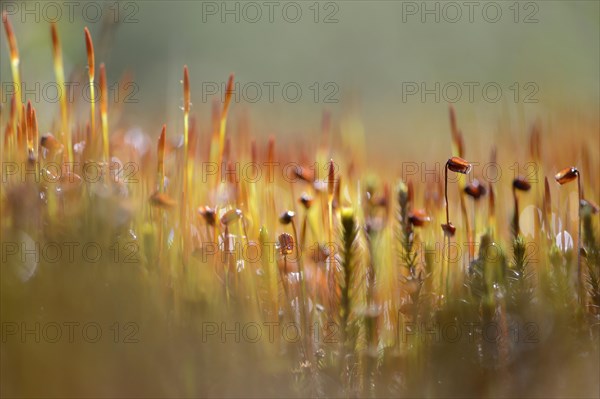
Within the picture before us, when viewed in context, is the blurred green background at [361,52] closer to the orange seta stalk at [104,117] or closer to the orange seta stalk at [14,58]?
the orange seta stalk at [14,58]

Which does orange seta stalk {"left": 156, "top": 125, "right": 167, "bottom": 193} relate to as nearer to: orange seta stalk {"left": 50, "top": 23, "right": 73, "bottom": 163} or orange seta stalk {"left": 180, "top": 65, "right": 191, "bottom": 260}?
orange seta stalk {"left": 180, "top": 65, "right": 191, "bottom": 260}

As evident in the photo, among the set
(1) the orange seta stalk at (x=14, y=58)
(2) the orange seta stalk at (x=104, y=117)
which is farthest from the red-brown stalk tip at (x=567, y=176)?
(1) the orange seta stalk at (x=14, y=58)

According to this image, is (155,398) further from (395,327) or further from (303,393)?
(395,327)

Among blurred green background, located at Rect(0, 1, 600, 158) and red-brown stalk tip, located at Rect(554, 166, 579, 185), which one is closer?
red-brown stalk tip, located at Rect(554, 166, 579, 185)

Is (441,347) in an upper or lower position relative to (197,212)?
lower

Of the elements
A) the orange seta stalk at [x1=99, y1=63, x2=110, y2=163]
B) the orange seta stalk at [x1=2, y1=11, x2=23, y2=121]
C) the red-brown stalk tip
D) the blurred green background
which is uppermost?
the blurred green background

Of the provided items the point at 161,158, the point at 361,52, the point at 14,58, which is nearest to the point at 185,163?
the point at 161,158

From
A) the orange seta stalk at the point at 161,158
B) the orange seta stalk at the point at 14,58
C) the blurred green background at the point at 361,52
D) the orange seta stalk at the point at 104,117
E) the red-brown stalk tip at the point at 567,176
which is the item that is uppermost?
the blurred green background at the point at 361,52

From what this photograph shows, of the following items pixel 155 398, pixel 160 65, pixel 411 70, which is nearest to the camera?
pixel 155 398

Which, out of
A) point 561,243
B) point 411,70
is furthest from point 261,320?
point 411,70

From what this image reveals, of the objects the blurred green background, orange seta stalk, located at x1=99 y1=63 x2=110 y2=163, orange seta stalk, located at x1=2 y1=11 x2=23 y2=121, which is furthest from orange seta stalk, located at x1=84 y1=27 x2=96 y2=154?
the blurred green background

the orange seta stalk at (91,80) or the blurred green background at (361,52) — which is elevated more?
the blurred green background at (361,52)
